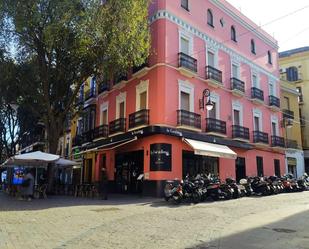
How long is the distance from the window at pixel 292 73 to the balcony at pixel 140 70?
1035 inches

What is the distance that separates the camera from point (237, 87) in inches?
1025

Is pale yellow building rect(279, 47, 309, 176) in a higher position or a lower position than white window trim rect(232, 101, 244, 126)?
higher

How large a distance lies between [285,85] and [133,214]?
94.0 ft

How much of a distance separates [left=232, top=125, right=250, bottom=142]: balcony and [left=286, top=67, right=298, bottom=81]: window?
19497 millimetres

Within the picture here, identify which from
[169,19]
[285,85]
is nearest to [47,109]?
[169,19]

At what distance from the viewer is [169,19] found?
21703 mm

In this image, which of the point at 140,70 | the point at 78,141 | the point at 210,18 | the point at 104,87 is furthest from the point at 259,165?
the point at 78,141

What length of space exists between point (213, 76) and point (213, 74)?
0.15 m

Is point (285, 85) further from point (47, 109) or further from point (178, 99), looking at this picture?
point (47, 109)

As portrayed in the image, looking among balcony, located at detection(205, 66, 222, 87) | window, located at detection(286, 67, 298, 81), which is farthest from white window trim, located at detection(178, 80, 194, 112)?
window, located at detection(286, 67, 298, 81)

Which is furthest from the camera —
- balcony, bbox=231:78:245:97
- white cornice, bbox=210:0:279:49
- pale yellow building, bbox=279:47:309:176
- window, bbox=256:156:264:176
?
pale yellow building, bbox=279:47:309:176

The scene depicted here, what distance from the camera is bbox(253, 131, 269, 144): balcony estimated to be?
27375mm

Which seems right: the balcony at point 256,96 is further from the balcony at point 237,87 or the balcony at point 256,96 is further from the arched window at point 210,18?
the arched window at point 210,18

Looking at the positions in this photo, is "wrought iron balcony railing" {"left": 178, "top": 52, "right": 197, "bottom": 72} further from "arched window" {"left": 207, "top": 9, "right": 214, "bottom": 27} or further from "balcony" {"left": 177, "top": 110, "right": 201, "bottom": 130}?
"arched window" {"left": 207, "top": 9, "right": 214, "bottom": 27}
